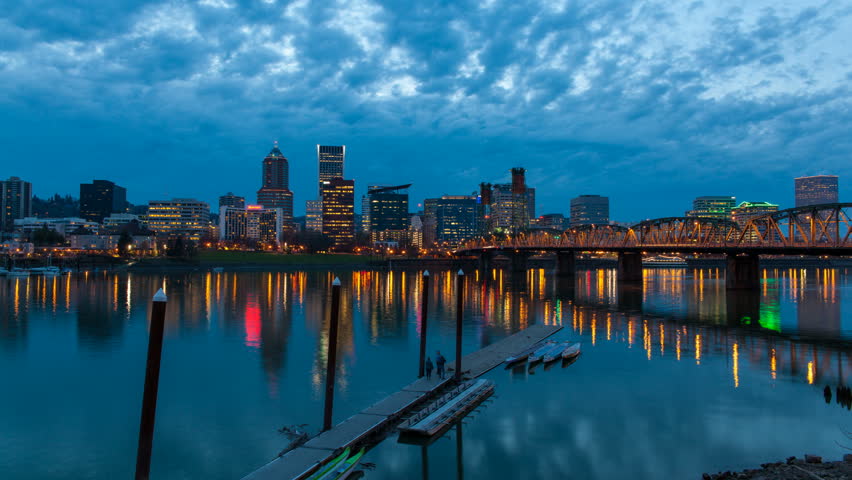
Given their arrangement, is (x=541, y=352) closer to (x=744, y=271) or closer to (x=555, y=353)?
(x=555, y=353)

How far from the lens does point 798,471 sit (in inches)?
644

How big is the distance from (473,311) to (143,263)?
391 ft

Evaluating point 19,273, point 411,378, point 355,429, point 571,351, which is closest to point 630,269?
point 571,351

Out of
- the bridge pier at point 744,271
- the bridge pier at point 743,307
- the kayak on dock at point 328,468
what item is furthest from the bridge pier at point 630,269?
the kayak on dock at point 328,468

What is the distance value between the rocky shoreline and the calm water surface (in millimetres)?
1178

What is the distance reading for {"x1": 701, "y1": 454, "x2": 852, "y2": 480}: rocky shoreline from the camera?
15.5 metres

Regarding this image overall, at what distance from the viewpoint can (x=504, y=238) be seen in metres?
177

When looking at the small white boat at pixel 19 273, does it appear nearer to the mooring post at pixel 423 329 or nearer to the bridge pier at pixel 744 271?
the mooring post at pixel 423 329

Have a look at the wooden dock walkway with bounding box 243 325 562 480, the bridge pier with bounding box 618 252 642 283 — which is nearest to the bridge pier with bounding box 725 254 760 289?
the bridge pier with bounding box 618 252 642 283

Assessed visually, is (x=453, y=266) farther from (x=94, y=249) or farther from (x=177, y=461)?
(x=177, y=461)

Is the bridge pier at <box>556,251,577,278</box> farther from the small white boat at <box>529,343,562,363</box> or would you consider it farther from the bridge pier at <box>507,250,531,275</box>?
the small white boat at <box>529,343,562,363</box>

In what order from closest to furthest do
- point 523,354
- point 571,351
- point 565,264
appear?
point 523,354 < point 571,351 < point 565,264

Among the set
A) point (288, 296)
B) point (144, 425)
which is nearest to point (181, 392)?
point (144, 425)

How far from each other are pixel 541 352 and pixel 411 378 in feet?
32.4
